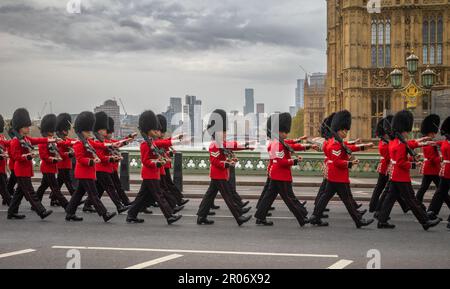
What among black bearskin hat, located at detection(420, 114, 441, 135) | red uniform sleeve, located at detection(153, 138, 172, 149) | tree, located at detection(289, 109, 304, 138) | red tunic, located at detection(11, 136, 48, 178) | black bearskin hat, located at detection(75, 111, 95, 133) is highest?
black bearskin hat, located at detection(75, 111, 95, 133)

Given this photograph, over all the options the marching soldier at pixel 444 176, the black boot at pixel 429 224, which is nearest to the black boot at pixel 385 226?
A: the black boot at pixel 429 224

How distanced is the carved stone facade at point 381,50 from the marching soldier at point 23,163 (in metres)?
28.0

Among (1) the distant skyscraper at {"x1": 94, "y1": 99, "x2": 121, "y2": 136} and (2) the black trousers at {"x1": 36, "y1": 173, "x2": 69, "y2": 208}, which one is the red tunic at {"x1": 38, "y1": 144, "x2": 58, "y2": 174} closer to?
(2) the black trousers at {"x1": 36, "y1": 173, "x2": 69, "y2": 208}

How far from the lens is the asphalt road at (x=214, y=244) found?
921 centimetres

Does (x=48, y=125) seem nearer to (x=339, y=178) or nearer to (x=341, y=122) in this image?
(x=341, y=122)

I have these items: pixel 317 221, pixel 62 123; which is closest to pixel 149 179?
pixel 317 221

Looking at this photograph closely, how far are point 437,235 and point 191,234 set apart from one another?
169 inches

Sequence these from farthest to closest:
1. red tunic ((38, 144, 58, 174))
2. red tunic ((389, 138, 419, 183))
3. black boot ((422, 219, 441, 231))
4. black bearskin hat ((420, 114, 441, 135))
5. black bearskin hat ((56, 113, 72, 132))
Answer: black bearskin hat ((56, 113, 72, 132))
black bearskin hat ((420, 114, 441, 135))
red tunic ((38, 144, 58, 174))
red tunic ((389, 138, 419, 183))
black boot ((422, 219, 441, 231))

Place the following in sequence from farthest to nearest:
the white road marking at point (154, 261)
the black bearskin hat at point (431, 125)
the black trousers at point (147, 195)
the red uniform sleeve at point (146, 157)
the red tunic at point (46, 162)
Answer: the black bearskin hat at point (431, 125)
the red tunic at point (46, 162)
the red uniform sleeve at point (146, 157)
the black trousers at point (147, 195)
the white road marking at point (154, 261)

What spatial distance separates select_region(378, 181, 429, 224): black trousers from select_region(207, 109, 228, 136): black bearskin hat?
344 centimetres

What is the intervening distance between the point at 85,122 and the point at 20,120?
1349 millimetres

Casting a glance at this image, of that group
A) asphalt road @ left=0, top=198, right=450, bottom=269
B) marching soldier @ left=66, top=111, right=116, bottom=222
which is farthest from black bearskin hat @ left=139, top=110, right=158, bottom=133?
asphalt road @ left=0, top=198, right=450, bottom=269

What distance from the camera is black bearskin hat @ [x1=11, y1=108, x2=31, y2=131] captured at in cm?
1414

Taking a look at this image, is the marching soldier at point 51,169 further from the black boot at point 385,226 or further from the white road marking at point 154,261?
the black boot at point 385,226
